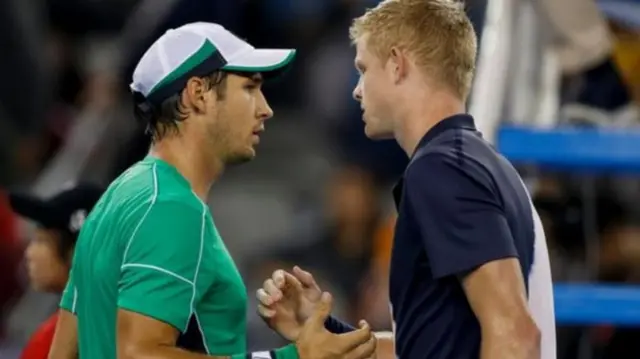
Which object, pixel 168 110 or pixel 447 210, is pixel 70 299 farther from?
pixel 447 210

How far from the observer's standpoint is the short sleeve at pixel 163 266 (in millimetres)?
4016

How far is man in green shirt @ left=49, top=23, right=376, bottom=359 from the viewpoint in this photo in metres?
4.04

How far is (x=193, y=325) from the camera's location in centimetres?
418

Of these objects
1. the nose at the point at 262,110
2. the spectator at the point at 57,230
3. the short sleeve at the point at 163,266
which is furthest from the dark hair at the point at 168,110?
the spectator at the point at 57,230

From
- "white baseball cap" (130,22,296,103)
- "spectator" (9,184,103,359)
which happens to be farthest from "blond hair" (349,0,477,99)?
"spectator" (9,184,103,359)

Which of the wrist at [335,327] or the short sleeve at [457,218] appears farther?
the wrist at [335,327]

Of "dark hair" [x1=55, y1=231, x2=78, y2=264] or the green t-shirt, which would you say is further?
"dark hair" [x1=55, y1=231, x2=78, y2=264]

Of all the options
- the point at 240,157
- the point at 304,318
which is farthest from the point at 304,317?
the point at 240,157

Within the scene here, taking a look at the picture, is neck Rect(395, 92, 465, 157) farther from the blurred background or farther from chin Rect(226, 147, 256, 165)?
the blurred background

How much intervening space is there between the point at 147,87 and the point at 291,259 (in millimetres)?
4909

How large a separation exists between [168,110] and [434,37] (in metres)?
0.70

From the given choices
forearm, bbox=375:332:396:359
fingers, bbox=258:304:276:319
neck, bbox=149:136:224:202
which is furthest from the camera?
forearm, bbox=375:332:396:359

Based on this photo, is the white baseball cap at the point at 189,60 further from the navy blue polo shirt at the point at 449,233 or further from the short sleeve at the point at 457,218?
the short sleeve at the point at 457,218

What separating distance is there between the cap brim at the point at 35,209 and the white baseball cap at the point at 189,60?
1339mm
